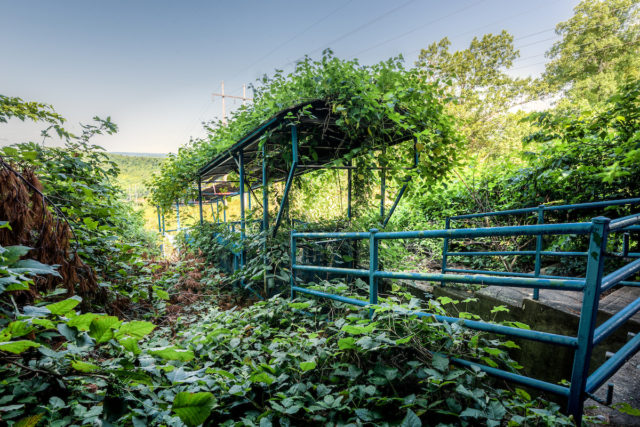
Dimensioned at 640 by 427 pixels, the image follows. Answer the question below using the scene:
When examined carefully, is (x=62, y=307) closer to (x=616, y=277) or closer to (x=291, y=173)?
(x=616, y=277)

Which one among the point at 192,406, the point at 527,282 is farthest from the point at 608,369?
the point at 192,406

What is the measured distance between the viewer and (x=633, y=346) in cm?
133

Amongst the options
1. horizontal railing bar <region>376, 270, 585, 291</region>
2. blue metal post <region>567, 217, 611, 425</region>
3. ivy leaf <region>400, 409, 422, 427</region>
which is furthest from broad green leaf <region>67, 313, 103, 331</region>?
blue metal post <region>567, 217, 611, 425</region>

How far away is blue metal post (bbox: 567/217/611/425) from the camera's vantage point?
107cm

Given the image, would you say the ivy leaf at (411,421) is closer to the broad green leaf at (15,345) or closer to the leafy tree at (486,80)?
the broad green leaf at (15,345)

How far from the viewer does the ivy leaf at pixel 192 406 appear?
3.10 feet

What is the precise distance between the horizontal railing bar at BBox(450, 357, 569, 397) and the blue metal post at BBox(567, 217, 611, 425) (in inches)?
1.5

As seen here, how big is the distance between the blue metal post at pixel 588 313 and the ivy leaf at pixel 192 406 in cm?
140

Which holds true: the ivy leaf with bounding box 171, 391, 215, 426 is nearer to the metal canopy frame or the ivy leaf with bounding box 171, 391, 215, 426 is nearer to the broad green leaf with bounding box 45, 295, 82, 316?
the broad green leaf with bounding box 45, 295, 82, 316

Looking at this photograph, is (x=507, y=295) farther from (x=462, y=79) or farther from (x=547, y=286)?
(x=462, y=79)

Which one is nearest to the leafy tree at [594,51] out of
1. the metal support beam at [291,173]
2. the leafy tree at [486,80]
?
the leafy tree at [486,80]

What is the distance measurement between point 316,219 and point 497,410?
3.66m

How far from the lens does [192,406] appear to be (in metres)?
0.96

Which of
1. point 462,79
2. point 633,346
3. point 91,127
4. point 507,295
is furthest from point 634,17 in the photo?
point 91,127
